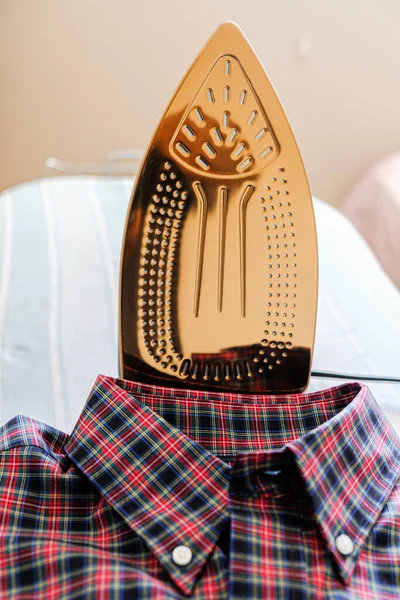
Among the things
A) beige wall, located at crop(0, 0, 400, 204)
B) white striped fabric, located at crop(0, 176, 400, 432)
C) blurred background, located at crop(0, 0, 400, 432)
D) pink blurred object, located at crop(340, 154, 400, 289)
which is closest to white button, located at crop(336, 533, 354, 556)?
white striped fabric, located at crop(0, 176, 400, 432)

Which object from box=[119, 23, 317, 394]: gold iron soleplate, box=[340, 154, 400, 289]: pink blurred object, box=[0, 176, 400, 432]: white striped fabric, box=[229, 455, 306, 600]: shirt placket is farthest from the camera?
box=[340, 154, 400, 289]: pink blurred object

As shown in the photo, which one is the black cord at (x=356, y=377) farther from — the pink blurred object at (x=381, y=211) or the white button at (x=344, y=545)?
the pink blurred object at (x=381, y=211)

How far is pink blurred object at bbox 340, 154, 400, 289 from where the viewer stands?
148cm

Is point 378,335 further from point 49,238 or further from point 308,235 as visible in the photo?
point 49,238

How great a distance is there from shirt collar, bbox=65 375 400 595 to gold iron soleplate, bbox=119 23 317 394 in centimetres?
4

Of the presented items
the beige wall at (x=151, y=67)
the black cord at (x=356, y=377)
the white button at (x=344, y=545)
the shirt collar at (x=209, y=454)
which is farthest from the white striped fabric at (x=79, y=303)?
the beige wall at (x=151, y=67)

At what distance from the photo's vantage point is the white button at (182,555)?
1.32ft

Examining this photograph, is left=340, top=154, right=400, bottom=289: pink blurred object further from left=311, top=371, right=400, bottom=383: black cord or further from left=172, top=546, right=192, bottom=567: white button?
left=172, top=546, right=192, bottom=567: white button

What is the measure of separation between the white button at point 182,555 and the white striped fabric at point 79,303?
0.86 feet

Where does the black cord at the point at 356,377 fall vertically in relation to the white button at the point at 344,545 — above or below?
above

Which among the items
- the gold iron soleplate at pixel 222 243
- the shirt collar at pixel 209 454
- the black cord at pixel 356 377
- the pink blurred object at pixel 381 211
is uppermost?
the pink blurred object at pixel 381 211

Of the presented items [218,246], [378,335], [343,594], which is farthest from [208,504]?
[378,335]

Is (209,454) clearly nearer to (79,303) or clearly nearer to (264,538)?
(264,538)

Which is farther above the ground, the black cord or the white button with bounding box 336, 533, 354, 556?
the black cord
